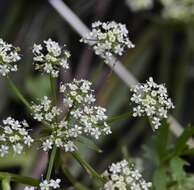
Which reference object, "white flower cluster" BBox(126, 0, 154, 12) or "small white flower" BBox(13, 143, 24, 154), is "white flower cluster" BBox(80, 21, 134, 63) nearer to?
"small white flower" BBox(13, 143, 24, 154)

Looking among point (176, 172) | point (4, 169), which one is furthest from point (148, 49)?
point (176, 172)

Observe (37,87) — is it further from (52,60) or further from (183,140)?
(52,60)

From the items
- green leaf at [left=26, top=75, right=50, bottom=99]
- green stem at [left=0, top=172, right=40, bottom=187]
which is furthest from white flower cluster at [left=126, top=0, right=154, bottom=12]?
green stem at [left=0, top=172, right=40, bottom=187]

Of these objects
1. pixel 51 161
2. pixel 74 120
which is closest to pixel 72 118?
pixel 74 120

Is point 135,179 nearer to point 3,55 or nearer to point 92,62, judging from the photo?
point 3,55

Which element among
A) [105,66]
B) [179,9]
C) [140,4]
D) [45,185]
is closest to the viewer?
[45,185]

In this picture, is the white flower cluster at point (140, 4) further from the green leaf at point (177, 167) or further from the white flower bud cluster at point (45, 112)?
the white flower bud cluster at point (45, 112)
